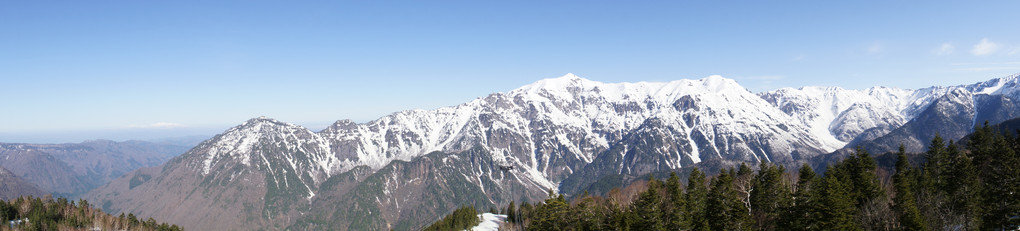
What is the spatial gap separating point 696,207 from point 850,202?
19747 mm

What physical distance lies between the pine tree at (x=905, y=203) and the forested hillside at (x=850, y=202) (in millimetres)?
95

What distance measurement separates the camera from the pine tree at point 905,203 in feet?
185

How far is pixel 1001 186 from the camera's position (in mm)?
60656

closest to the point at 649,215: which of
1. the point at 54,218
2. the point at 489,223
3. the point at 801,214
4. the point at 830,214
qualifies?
the point at 801,214

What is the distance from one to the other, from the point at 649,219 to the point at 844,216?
23.9 meters

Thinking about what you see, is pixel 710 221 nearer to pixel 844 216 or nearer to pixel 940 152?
pixel 844 216

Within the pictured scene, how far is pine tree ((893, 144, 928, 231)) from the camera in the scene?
2219 inches

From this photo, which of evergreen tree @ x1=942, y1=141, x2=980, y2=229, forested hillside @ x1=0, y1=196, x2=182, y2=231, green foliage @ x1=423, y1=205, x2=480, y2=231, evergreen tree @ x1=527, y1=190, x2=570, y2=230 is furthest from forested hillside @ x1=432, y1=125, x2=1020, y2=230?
forested hillside @ x1=0, y1=196, x2=182, y2=231

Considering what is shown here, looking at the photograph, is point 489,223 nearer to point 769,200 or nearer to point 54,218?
point 769,200

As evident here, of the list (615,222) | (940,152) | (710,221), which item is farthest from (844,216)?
(940,152)

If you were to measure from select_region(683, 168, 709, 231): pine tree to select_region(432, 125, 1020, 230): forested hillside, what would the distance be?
0.47 feet

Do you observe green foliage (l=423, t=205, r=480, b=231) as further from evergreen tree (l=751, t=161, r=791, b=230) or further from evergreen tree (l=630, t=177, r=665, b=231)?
evergreen tree (l=751, t=161, r=791, b=230)

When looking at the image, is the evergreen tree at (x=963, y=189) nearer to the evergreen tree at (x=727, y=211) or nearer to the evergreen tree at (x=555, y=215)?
the evergreen tree at (x=727, y=211)

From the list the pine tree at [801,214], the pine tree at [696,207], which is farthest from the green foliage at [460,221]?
the pine tree at [801,214]
